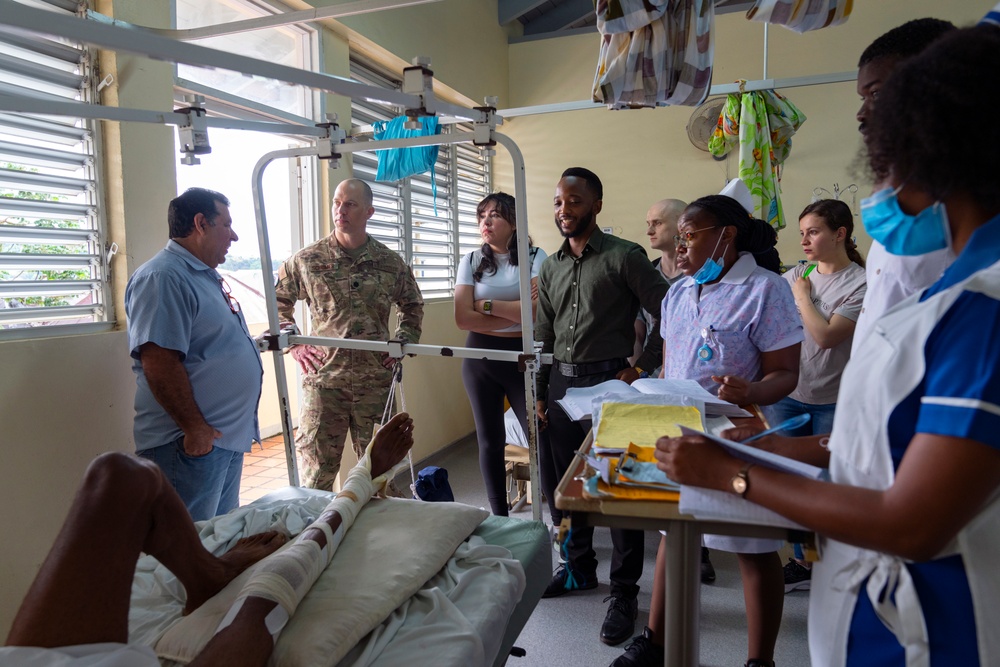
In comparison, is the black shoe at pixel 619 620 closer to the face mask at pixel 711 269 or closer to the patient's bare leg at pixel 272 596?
the patient's bare leg at pixel 272 596

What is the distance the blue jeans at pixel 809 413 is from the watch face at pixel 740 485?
5.29ft

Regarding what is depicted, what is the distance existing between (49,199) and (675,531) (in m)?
2.15

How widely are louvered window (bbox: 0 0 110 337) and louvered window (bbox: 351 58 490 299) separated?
63.4 inches

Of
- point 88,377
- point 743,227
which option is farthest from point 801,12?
point 88,377

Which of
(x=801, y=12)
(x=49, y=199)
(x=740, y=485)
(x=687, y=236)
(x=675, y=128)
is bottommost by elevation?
(x=740, y=485)

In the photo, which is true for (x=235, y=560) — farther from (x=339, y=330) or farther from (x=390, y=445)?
(x=339, y=330)

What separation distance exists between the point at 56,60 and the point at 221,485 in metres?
1.47

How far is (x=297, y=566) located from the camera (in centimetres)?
128

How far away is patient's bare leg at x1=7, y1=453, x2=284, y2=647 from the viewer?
108cm

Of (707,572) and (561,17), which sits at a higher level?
(561,17)

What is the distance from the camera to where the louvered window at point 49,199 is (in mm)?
1948

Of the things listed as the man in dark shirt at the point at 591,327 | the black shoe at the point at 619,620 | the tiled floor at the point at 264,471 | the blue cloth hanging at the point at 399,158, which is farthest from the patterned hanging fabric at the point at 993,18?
the tiled floor at the point at 264,471

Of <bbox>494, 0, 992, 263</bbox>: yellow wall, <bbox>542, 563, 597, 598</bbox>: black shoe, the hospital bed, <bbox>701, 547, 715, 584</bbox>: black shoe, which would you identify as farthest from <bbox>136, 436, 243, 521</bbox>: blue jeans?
<bbox>494, 0, 992, 263</bbox>: yellow wall

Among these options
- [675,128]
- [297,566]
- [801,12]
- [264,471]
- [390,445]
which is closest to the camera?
[297,566]
